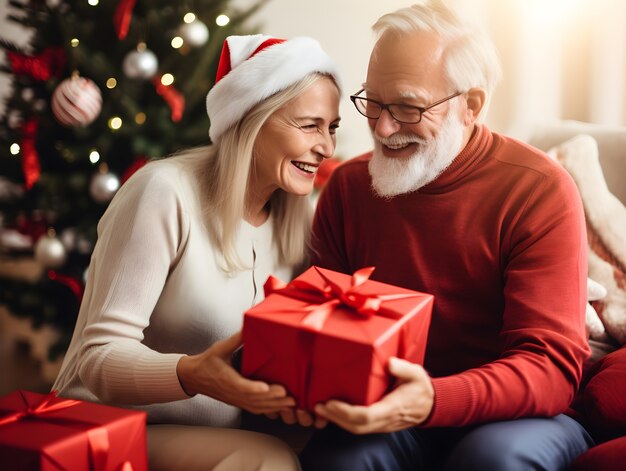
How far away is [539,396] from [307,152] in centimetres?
73

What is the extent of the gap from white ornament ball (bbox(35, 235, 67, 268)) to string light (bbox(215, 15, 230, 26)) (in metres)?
0.98

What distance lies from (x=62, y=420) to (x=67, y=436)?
7 centimetres

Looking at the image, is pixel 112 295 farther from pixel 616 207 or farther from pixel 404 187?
pixel 616 207

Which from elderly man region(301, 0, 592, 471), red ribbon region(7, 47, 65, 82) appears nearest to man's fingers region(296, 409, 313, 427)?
elderly man region(301, 0, 592, 471)

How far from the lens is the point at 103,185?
2.40m

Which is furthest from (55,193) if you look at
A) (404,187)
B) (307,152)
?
(404,187)

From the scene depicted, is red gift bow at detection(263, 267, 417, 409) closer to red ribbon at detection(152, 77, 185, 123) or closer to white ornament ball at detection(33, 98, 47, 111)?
red ribbon at detection(152, 77, 185, 123)

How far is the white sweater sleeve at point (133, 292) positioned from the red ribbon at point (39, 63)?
109 cm

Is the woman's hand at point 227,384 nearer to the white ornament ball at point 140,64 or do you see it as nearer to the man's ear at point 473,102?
the man's ear at point 473,102

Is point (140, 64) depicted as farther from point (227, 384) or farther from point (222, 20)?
point (227, 384)

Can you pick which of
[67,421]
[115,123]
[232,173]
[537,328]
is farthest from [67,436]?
[115,123]

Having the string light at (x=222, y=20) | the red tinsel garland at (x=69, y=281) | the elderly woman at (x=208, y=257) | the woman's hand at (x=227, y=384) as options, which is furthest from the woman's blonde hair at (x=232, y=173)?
the red tinsel garland at (x=69, y=281)

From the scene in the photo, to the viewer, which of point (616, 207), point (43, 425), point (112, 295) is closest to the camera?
point (43, 425)

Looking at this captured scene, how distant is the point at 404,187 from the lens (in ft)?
5.23
